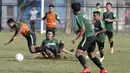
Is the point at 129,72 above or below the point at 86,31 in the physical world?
below

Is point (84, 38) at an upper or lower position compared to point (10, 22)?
lower

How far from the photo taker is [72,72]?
13.7m

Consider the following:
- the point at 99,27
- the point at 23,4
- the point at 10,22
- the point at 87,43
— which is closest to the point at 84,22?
the point at 87,43

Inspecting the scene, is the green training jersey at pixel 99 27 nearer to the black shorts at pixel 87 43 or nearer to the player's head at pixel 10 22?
the player's head at pixel 10 22

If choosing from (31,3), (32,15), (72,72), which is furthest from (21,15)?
(72,72)

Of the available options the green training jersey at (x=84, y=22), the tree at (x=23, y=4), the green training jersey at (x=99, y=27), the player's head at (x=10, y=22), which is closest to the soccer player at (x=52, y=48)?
the green training jersey at (x=99, y=27)

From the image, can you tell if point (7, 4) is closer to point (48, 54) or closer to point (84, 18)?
point (48, 54)

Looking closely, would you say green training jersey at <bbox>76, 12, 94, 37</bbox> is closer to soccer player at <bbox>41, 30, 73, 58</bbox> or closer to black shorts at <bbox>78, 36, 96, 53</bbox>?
black shorts at <bbox>78, 36, 96, 53</bbox>

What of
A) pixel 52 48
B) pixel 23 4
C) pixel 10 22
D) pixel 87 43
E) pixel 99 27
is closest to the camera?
pixel 87 43

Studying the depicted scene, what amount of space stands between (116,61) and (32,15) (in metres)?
24.8

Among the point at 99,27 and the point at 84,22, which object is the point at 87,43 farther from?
the point at 99,27

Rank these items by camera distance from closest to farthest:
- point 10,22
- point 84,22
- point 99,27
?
point 84,22 < point 10,22 < point 99,27

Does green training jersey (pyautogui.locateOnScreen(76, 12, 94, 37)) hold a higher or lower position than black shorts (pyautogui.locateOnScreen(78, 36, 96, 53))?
higher

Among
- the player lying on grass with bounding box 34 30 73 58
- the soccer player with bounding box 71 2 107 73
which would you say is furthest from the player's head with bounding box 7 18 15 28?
the soccer player with bounding box 71 2 107 73
